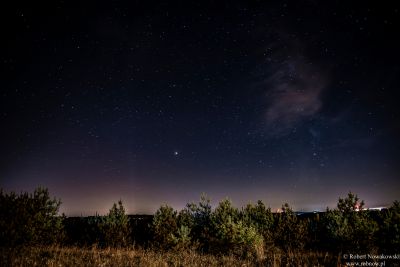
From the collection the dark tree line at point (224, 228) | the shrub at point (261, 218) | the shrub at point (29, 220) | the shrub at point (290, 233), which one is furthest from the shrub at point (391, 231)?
the shrub at point (29, 220)

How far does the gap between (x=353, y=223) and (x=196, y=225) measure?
27.5ft

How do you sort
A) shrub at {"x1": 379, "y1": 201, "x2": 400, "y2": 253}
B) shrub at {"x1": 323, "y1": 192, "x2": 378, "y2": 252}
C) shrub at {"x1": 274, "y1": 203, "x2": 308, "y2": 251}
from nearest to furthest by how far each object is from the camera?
shrub at {"x1": 379, "y1": 201, "x2": 400, "y2": 253}
shrub at {"x1": 323, "y1": 192, "x2": 378, "y2": 252}
shrub at {"x1": 274, "y1": 203, "x2": 308, "y2": 251}

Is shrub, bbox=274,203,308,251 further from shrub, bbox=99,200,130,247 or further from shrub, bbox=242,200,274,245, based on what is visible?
shrub, bbox=99,200,130,247

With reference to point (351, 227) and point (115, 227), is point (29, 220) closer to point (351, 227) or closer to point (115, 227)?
point (115, 227)

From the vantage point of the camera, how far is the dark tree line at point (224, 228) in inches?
536

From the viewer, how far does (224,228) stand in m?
14.1

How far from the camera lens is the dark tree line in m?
13.6

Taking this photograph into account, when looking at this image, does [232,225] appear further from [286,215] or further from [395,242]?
[395,242]

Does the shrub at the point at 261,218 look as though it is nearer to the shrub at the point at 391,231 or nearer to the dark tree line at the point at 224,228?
the dark tree line at the point at 224,228

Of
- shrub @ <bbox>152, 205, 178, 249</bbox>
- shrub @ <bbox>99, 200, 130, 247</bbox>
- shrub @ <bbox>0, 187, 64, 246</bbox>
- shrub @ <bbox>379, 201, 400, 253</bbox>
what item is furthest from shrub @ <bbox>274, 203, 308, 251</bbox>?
shrub @ <bbox>0, 187, 64, 246</bbox>

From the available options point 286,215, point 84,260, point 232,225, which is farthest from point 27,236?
point 286,215

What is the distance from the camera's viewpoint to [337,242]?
15539mm

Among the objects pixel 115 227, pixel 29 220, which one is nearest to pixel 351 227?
A: pixel 115 227

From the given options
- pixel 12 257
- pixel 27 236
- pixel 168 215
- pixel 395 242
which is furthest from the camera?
pixel 168 215
